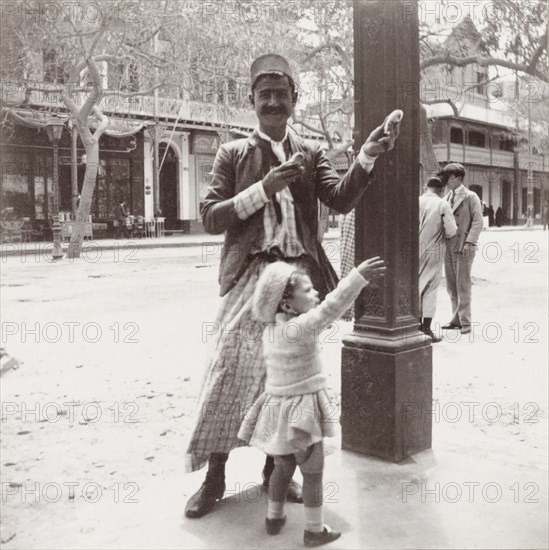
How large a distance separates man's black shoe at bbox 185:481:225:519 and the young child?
428mm

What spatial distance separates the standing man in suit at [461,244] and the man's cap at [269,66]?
5678mm

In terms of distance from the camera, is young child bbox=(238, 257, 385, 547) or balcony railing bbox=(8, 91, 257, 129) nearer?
young child bbox=(238, 257, 385, 547)

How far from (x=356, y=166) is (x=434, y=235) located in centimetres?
491

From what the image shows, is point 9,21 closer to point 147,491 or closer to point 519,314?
point 519,314

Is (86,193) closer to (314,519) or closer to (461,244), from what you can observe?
(461,244)

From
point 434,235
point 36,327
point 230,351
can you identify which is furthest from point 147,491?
point 36,327

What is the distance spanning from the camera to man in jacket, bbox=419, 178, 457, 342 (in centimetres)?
749

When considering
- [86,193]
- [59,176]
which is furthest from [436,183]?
[59,176]

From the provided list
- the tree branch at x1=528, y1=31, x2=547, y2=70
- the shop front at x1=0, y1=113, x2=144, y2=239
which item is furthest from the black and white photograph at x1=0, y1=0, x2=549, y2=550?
the shop front at x1=0, y1=113, x2=144, y2=239

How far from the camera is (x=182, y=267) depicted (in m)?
17.0

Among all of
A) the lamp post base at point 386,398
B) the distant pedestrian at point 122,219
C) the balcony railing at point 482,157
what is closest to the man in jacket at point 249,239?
the lamp post base at point 386,398

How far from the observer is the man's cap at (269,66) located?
2.92 meters

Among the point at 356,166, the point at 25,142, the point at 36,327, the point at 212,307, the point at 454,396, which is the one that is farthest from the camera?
the point at 25,142

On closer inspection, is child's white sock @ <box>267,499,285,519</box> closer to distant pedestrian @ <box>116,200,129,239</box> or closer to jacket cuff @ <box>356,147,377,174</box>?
jacket cuff @ <box>356,147,377,174</box>
